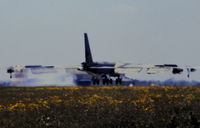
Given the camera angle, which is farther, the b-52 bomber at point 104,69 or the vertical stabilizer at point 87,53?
the vertical stabilizer at point 87,53

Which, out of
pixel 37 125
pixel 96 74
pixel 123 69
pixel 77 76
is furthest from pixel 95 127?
pixel 77 76

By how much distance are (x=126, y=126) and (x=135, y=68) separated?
64.0 metres

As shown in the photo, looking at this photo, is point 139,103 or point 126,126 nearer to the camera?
point 126,126

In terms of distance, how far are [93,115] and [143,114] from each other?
1.90 m

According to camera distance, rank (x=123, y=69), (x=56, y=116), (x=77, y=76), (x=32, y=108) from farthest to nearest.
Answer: (x=77, y=76) < (x=123, y=69) < (x=32, y=108) < (x=56, y=116)

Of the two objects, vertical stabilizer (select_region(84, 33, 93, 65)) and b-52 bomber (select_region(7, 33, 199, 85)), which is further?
vertical stabilizer (select_region(84, 33, 93, 65))

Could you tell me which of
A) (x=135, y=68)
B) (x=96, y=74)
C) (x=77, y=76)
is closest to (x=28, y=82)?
(x=96, y=74)

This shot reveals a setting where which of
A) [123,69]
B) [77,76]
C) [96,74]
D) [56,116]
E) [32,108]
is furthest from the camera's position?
[77,76]

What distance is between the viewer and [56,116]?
19281 mm

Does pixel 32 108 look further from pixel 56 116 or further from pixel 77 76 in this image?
pixel 77 76

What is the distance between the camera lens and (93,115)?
19328 mm

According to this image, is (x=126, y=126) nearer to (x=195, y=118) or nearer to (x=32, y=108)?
(x=195, y=118)

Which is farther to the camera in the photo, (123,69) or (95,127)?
(123,69)

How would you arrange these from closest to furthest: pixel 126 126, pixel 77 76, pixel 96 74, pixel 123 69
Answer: pixel 126 126
pixel 123 69
pixel 96 74
pixel 77 76
